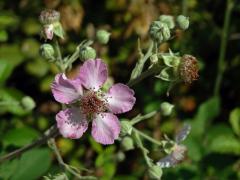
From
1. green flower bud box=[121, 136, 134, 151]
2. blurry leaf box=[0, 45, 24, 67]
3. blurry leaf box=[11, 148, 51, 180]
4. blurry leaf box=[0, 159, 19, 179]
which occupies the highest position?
blurry leaf box=[0, 45, 24, 67]

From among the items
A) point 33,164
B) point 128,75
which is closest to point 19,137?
point 33,164

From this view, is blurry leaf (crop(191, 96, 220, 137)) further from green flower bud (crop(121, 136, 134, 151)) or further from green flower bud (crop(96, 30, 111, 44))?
green flower bud (crop(96, 30, 111, 44))

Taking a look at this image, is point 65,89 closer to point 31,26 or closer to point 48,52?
point 48,52

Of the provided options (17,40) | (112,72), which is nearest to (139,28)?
(112,72)

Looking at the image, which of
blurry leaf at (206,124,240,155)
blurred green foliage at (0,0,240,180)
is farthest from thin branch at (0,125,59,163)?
blurry leaf at (206,124,240,155)

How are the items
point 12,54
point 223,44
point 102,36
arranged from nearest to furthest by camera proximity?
point 102,36, point 12,54, point 223,44

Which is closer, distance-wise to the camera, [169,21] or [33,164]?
[169,21]
